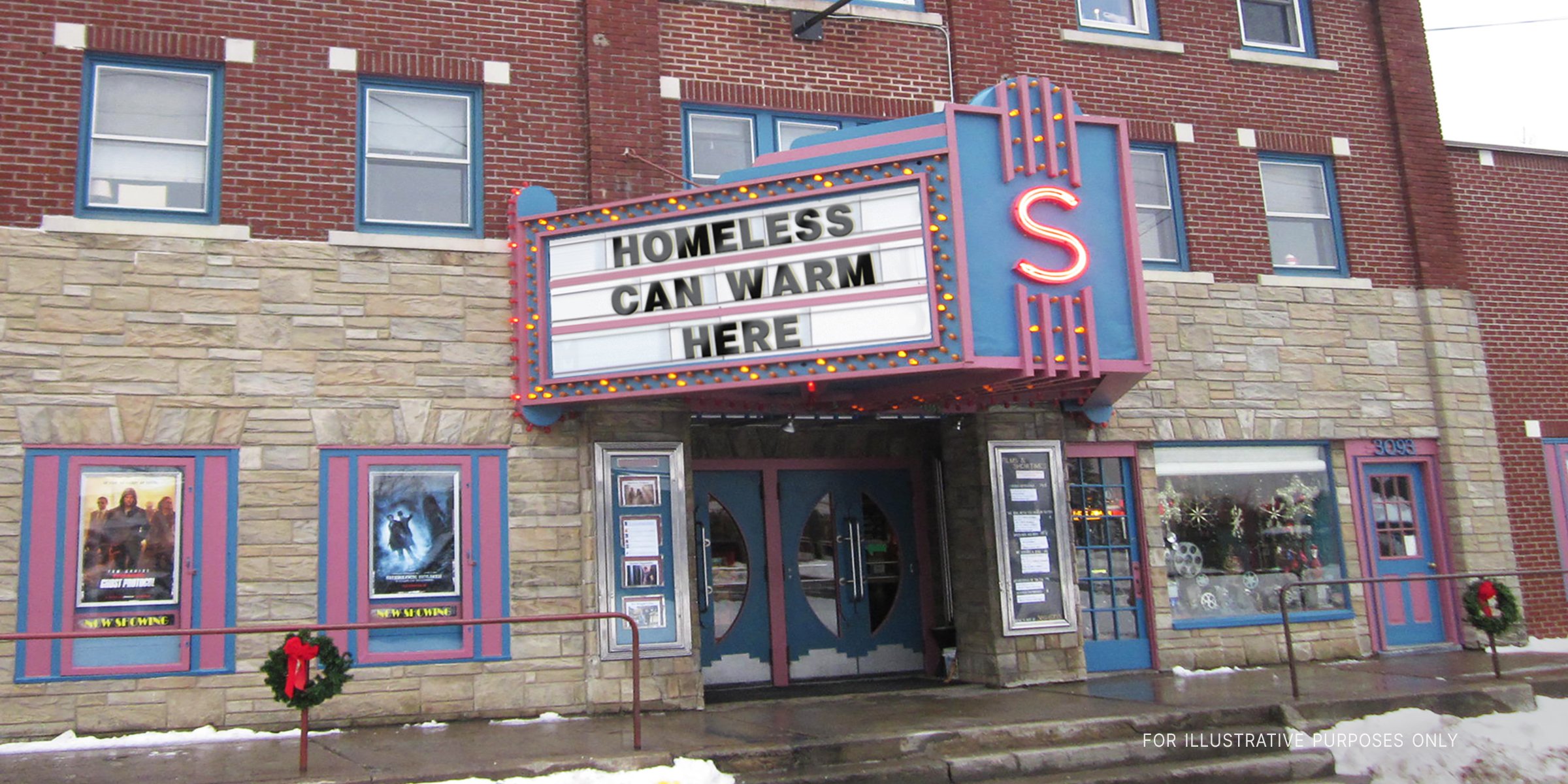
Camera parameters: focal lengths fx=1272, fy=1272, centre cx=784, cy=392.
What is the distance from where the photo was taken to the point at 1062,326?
33.7 ft

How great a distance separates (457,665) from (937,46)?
7.95m

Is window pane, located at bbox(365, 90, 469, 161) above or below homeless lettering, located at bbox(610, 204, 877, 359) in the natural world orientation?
above

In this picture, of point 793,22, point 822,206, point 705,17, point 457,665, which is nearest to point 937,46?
point 793,22

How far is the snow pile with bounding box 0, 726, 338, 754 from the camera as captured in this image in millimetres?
9641

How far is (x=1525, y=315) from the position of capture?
1549cm

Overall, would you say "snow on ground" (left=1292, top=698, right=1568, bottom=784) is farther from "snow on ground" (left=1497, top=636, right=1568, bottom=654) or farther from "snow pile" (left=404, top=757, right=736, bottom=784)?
"snow pile" (left=404, top=757, right=736, bottom=784)

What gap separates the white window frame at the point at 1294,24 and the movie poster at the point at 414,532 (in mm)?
10544

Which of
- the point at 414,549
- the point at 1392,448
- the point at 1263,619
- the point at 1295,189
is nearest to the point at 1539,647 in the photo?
the point at 1392,448

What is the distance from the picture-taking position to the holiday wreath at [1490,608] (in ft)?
40.3

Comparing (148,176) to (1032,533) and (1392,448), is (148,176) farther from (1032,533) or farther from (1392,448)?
(1392,448)

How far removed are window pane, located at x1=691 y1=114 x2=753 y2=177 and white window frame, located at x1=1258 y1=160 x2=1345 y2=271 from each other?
6125mm

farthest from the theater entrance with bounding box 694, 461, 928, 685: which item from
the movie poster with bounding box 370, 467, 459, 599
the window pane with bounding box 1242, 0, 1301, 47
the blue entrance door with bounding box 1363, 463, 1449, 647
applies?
the window pane with bounding box 1242, 0, 1301, 47

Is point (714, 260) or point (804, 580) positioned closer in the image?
point (714, 260)

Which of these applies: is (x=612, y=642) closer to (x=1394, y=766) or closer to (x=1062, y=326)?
(x=1062, y=326)
